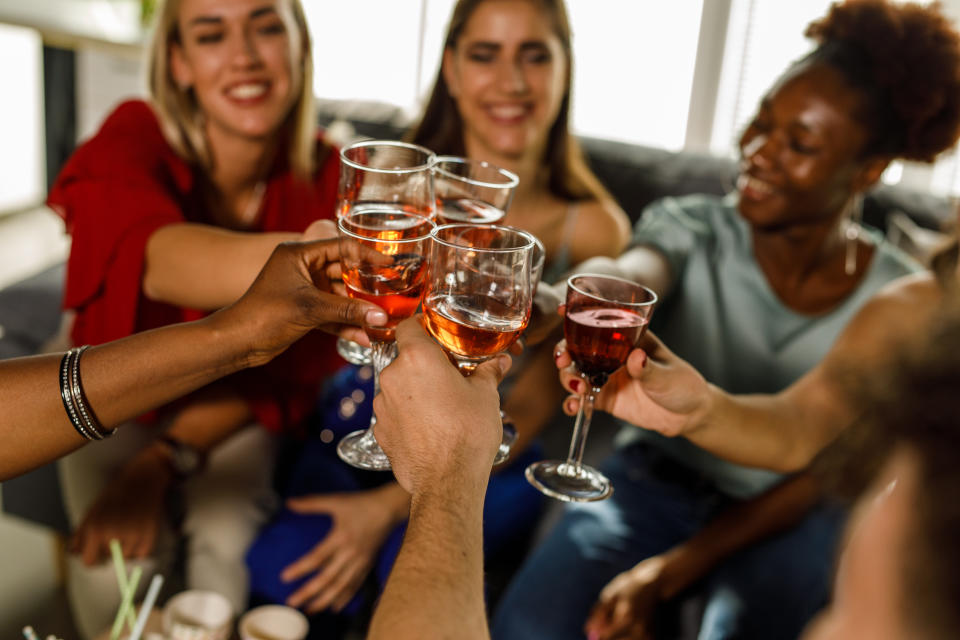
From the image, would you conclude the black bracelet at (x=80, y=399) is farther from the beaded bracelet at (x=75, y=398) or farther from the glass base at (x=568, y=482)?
the glass base at (x=568, y=482)

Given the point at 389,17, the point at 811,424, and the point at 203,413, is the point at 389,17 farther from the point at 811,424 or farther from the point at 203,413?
the point at 811,424

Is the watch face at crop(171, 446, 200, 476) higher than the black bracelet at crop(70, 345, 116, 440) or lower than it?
lower

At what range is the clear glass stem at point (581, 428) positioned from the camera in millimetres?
1140

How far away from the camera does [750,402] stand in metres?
1.41

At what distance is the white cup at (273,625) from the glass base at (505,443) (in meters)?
0.53

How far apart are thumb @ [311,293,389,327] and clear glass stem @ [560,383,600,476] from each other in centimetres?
33

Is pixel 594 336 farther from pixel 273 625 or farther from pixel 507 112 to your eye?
pixel 507 112

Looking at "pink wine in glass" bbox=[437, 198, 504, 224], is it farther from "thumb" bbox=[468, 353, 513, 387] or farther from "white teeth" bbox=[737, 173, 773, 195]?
"white teeth" bbox=[737, 173, 773, 195]

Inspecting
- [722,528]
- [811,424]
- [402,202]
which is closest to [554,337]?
[402,202]

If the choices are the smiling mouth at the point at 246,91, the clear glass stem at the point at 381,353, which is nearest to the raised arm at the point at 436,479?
the clear glass stem at the point at 381,353

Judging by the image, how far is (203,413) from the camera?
197 cm

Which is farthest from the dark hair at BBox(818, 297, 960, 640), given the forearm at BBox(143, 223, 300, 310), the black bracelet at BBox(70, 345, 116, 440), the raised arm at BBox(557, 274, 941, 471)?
the forearm at BBox(143, 223, 300, 310)

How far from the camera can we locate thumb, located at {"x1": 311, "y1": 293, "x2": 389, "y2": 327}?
3.20 feet

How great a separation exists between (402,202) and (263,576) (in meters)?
1.05
